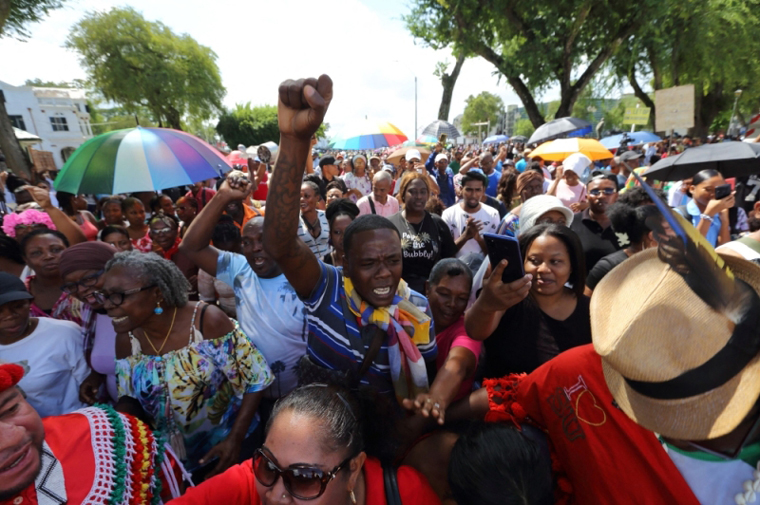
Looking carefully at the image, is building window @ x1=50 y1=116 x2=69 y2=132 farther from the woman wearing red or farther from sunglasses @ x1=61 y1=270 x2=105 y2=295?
the woman wearing red

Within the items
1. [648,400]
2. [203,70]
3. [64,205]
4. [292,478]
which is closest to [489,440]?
[648,400]

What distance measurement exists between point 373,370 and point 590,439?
2.84ft

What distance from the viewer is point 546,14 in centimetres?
1173

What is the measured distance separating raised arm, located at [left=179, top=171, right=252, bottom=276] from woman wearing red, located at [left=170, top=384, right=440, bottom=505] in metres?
1.34

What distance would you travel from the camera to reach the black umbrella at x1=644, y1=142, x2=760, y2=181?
4.27 m

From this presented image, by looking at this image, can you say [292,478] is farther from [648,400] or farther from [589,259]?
[589,259]

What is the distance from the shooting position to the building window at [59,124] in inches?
1707

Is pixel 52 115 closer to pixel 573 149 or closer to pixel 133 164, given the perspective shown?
pixel 133 164

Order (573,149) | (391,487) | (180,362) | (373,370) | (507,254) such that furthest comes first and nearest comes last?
1. (573,149)
2. (180,362)
3. (373,370)
4. (507,254)
5. (391,487)

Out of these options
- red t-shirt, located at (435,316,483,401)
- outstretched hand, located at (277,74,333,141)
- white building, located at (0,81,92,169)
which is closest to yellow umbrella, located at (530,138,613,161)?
red t-shirt, located at (435,316,483,401)

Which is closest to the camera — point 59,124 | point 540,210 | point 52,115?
point 540,210

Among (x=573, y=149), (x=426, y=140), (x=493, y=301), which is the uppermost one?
(x=426, y=140)

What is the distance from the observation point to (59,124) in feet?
145

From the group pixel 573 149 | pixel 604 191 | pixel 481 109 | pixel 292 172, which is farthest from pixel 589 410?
pixel 481 109
